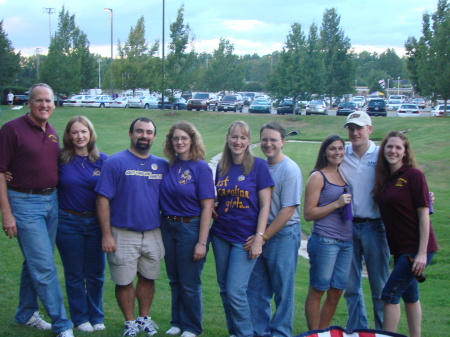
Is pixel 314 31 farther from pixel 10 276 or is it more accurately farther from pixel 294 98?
pixel 10 276

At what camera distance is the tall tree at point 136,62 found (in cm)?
5450

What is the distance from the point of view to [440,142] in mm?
26016

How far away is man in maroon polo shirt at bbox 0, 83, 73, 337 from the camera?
4.37 meters

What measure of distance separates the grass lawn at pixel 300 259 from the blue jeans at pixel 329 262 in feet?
3.04

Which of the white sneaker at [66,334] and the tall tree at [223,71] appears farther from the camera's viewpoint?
the tall tree at [223,71]

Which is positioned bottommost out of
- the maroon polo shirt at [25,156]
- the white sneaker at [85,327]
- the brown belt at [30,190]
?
the white sneaker at [85,327]

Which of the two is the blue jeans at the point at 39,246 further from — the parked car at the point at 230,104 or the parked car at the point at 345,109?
the parked car at the point at 230,104

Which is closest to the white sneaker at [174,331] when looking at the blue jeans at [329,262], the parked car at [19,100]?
the blue jeans at [329,262]

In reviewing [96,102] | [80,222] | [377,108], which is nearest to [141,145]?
[80,222]

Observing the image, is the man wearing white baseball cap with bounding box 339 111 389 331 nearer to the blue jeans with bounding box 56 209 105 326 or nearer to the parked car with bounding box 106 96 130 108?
the blue jeans with bounding box 56 209 105 326

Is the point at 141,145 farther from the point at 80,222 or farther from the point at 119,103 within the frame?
the point at 119,103

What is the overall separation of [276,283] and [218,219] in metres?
0.76

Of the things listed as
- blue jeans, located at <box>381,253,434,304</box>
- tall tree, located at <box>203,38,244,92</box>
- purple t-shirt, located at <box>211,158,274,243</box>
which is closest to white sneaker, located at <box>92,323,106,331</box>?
purple t-shirt, located at <box>211,158,274,243</box>

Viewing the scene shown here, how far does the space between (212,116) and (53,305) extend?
1442 inches
